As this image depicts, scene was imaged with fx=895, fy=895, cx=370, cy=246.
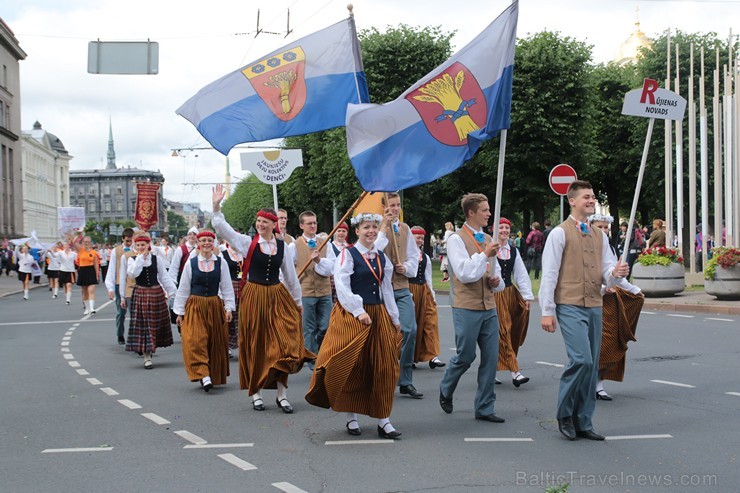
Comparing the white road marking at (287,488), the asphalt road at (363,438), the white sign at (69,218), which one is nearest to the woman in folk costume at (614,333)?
the asphalt road at (363,438)

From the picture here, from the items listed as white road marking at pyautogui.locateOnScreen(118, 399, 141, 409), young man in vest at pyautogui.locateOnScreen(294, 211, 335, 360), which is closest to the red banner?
young man in vest at pyautogui.locateOnScreen(294, 211, 335, 360)

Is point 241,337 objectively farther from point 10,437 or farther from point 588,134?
point 588,134

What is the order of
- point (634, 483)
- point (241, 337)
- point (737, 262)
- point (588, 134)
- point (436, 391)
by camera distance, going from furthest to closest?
point (588, 134), point (737, 262), point (436, 391), point (241, 337), point (634, 483)

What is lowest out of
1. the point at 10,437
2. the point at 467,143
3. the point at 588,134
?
the point at 10,437

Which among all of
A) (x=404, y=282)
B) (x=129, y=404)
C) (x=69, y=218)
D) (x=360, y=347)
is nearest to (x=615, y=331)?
(x=404, y=282)

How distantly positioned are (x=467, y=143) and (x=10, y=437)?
4498mm

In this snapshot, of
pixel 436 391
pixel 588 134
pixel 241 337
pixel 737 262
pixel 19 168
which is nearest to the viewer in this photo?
pixel 241 337

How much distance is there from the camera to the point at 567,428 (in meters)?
6.78

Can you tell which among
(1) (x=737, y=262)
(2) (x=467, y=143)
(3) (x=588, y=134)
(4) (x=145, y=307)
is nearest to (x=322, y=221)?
(3) (x=588, y=134)

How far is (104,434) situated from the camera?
733 cm

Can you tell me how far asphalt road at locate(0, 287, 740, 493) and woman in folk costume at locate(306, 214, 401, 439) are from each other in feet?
0.90

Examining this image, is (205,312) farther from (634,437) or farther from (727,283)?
(727,283)

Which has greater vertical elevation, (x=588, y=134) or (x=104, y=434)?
(x=588, y=134)

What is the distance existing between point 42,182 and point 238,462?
9904 centimetres
